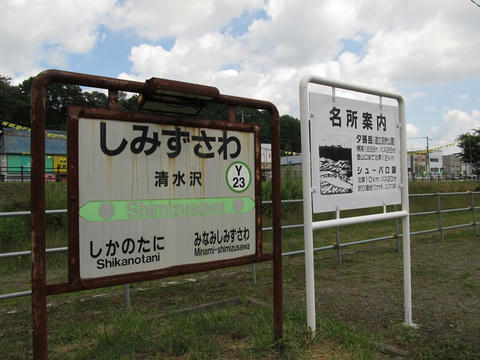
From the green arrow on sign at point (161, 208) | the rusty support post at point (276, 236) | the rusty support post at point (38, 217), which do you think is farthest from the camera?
the rusty support post at point (276, 236)

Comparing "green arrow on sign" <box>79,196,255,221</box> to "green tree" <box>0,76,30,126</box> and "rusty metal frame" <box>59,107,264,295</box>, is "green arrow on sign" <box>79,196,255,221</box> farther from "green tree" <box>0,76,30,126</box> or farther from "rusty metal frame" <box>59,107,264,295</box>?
"green tree" <box>0,76,30,126</box>

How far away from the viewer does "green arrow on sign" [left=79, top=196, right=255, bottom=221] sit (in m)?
2.02

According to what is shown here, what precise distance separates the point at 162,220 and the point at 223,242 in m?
0.48

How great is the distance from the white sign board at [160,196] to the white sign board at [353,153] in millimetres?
559

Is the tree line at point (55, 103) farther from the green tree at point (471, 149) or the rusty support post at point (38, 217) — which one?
the rusty support post at point (38, 217)

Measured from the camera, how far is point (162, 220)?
2260 mm

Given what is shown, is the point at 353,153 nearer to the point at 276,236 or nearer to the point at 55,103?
the point at 276,236

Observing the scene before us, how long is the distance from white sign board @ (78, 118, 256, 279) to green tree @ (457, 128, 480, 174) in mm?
51271

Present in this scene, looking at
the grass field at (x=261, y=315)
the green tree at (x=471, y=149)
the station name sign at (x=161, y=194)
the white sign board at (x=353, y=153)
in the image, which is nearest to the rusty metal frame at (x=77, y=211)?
the station name sign at (x=161, y=194)

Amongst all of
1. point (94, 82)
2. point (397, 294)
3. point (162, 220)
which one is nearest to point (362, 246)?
point (397, 294)

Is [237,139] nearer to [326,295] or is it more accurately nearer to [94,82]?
[94,82]

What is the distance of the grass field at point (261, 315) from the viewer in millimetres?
2676

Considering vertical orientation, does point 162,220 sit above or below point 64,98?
below

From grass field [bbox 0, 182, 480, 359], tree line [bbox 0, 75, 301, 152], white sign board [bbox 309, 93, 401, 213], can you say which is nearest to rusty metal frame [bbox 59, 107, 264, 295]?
grass field [bbox 0, 182, 480, 359]
